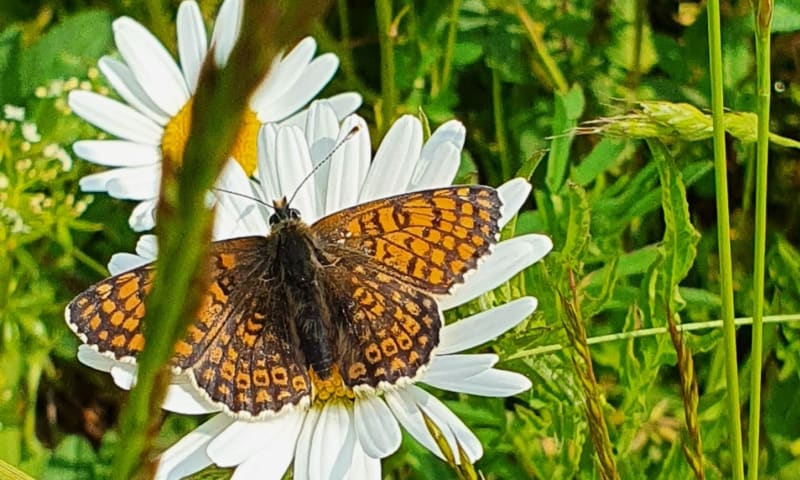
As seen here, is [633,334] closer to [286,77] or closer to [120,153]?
[286,77]

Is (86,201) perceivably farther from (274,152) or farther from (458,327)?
(458,327)

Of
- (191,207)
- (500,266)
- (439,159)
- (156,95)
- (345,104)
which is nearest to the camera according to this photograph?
(191,207)

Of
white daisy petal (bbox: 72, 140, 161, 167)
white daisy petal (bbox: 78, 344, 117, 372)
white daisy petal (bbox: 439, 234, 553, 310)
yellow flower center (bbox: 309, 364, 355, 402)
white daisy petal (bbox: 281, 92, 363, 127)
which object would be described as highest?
white daisy petal (bbox: 281, 92, 363, 127)

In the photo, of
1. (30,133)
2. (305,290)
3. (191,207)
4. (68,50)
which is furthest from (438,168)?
(191,207)

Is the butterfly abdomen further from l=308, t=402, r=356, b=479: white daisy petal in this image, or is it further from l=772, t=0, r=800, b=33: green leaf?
l=772, t=0, r=800, b=33: green leaf

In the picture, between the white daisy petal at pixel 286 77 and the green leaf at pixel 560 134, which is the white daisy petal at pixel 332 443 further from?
the white daisy petal at pixel 286 77

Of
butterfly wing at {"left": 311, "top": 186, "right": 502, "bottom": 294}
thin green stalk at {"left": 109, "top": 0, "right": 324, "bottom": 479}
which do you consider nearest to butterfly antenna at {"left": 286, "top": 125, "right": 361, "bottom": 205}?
butterfly wing at {"left": 311, "top": 186, "right": 502, "bottom": 294}

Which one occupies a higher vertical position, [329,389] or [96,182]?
[96,182]
